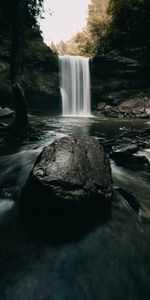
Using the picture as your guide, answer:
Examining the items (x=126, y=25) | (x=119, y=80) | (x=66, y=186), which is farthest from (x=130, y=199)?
(x=126, y=25)

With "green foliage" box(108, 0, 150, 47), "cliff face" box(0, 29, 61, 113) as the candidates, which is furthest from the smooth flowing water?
"green foliage" box(108, 0, 150, 47)

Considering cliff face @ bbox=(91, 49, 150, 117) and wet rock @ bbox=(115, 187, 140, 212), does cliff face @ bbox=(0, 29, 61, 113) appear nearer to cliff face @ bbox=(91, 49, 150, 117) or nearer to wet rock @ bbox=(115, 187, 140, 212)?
cliff face @ bbox=(91, 49, 150, 117)

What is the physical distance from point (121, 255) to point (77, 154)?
58.9 inches

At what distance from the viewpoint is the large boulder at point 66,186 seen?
3.30m

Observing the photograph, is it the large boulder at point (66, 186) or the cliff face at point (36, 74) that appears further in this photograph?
the cliff face at point (36, 74)

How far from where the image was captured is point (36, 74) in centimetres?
2392

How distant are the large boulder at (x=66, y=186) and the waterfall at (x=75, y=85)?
71.5 feet

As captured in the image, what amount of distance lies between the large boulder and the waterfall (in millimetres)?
21778

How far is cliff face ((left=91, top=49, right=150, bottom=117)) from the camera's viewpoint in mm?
25047

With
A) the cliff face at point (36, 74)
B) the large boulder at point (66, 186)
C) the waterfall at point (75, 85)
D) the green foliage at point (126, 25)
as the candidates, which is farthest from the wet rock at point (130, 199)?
the green foliage at point (126, 25)

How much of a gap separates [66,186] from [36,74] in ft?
71.9

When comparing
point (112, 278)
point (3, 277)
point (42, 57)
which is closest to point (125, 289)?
point (112, 278)

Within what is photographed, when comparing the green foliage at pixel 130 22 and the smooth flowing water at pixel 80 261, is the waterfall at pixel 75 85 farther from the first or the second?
the smooth flowing water at pixel 80 261

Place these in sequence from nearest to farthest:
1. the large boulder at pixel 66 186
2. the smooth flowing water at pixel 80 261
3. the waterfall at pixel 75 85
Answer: the smooth flowing water at pixel 80 261 → the large boulder at pixel 66 186 → the waterfall at pixel 75 85
